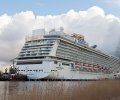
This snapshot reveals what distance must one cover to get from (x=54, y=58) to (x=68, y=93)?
174 ft

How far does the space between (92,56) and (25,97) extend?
247 feet

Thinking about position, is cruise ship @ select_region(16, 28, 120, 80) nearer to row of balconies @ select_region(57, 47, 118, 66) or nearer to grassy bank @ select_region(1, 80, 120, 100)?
row of balconies @ select_region(57, 47, 118, 66)

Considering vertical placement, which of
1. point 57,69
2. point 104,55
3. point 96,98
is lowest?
point 96,98

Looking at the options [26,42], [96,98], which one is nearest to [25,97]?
[96,98]

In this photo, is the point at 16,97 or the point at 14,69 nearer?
the point at 16,97

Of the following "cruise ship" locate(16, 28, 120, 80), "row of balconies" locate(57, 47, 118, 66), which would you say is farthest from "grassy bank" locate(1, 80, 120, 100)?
"row of balconies" locate(57, 47, 118, 66)

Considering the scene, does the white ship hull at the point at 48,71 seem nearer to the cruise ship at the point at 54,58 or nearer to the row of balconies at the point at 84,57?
the cruise ship at the point at 54,58

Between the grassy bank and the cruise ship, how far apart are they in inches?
1698

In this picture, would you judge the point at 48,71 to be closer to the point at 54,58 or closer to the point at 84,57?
the point at 54,58

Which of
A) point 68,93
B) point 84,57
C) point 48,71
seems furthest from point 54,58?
point 68,93

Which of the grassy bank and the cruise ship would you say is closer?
the grassy bank

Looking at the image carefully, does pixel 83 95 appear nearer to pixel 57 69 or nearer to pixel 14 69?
pixel 57 69

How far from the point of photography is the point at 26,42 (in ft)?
249

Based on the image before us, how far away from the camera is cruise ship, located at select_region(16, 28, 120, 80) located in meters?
65.2
